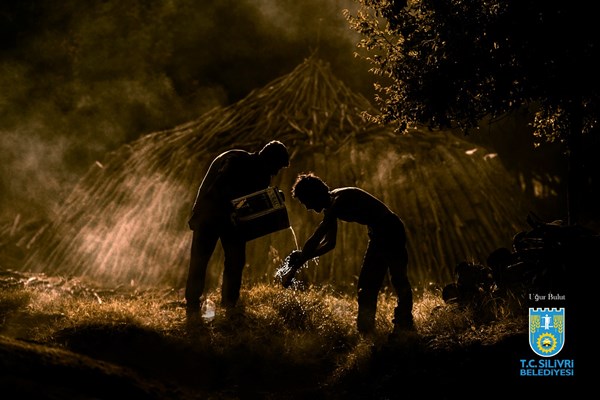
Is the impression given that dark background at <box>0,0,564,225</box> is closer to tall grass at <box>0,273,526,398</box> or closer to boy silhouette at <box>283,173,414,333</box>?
tall grass at <box>0,273,526,398</box>

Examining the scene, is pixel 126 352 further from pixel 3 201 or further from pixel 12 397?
pixel 3 201

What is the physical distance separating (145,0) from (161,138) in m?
10.1

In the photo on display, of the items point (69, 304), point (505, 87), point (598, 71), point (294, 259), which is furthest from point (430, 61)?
point (69, 304)

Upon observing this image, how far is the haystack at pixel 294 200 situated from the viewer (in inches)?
422

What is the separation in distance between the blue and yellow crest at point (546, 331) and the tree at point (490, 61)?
1.73 metres

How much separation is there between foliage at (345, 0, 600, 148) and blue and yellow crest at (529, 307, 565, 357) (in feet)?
8.49

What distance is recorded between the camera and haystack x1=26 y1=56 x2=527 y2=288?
10.7m

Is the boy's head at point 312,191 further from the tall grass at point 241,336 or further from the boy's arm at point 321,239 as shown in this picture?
the tall grass at point 241,336

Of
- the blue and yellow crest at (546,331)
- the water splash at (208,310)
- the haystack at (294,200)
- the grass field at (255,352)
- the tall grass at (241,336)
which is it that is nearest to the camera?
the grass field at (255,352)

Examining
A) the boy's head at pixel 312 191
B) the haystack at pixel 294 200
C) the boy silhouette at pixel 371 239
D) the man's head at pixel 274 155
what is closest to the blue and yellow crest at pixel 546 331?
the boy silhouette at pixel 371 239

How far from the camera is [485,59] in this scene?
6824 millimetres

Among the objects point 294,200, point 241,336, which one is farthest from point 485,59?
point 294,200

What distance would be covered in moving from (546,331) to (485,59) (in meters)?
3.17

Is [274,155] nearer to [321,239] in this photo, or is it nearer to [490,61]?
[321,239]
